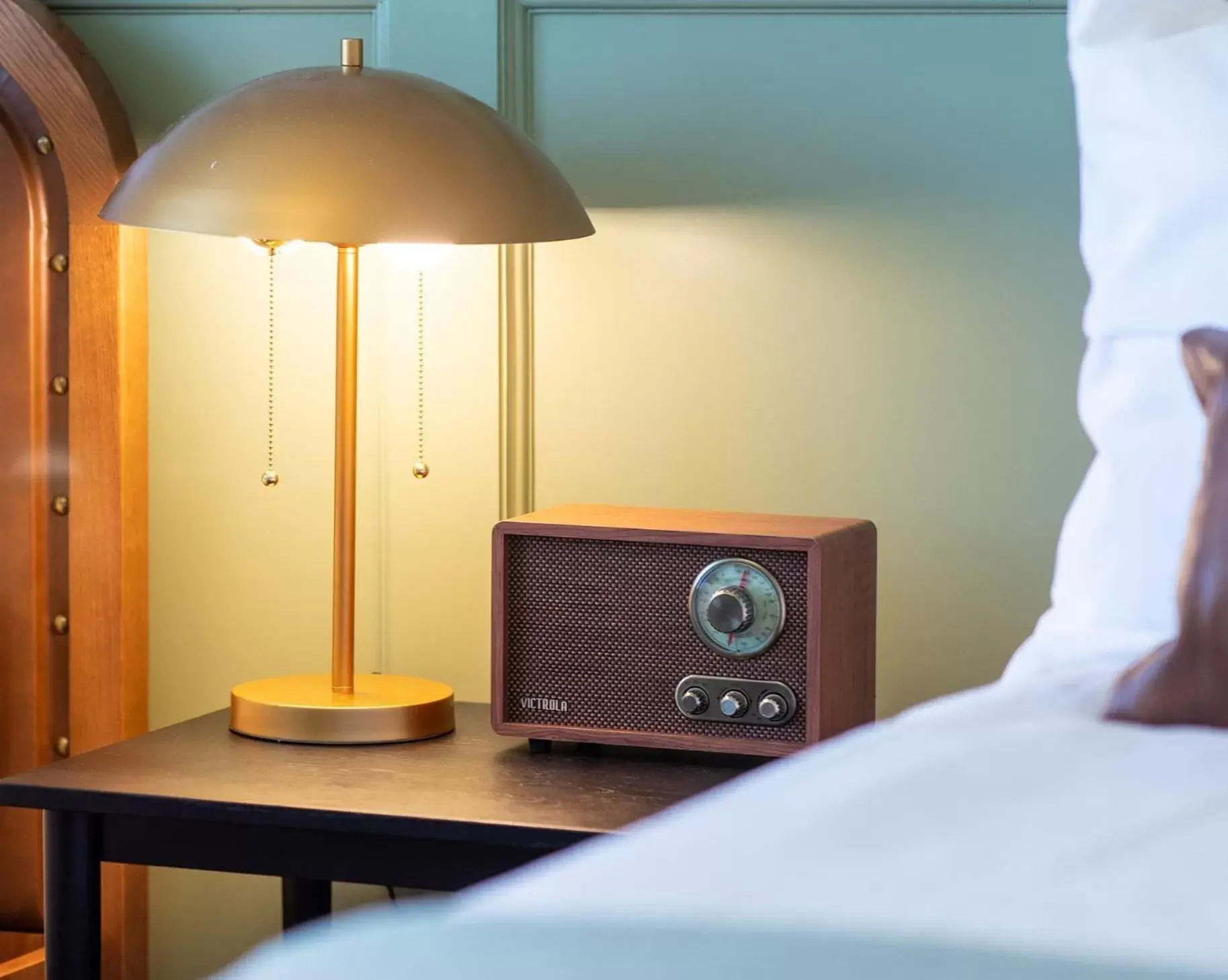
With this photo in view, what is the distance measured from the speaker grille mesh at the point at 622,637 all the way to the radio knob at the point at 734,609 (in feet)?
0.09

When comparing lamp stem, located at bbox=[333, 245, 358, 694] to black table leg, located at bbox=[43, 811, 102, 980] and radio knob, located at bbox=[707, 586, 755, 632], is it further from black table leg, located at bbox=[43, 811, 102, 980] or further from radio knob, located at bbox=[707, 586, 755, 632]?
radio knob, located at bbox=[707, 586, 755, 632]

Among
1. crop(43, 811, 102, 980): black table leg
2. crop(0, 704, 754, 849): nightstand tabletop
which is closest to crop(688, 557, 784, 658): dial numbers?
crop(0, 704, 754, 849): nightstand tabletop

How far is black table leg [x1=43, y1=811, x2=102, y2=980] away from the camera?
1.36m

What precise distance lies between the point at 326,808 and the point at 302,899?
1.69 ft

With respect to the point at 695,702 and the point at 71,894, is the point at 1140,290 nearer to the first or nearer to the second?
the point at 695,702

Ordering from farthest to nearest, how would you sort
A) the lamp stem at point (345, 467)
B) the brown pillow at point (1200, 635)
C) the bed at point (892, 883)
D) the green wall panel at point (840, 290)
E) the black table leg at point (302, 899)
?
the black table leg at point (302, 899), the green wall panel at point (840, 290), the lamp stem at point (345, 467), the brown pillow at point (1200, 635), the bed at point (892, 883)

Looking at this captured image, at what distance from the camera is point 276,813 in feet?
4.20

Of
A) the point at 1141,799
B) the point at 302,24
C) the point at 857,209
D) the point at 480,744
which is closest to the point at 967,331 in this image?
the point at 857,209

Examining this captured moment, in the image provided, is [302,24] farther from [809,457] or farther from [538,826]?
[538,826]

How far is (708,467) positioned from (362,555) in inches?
15.3

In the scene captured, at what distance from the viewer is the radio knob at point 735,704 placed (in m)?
1.37

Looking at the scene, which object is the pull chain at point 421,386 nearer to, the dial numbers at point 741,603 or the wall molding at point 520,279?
the wall molding at point 520,279

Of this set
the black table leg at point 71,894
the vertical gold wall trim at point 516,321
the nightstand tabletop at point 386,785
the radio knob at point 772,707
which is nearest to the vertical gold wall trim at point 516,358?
the vertical gold wall trim at point 516,321

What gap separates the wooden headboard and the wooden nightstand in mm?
353
